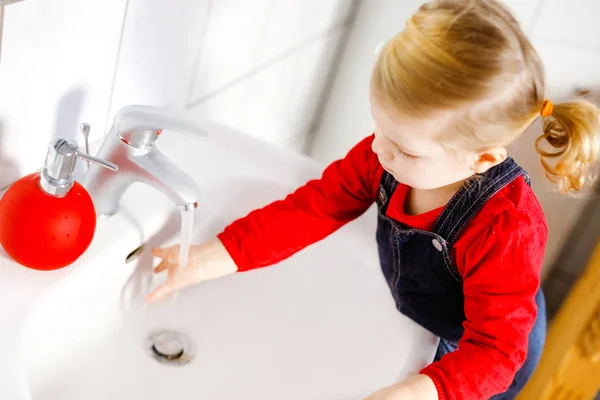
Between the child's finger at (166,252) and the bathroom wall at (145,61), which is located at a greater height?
the bathroom wall at (145,61)

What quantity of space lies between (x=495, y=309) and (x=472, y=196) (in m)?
0.12

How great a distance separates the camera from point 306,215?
776mm

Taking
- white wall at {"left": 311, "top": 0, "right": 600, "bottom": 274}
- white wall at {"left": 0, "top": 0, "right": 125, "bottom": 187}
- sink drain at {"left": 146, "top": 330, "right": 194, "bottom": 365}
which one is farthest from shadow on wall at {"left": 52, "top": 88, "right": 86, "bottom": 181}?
white wall at {"left": 311, "top": 0, "right": 600, "bottom": 274}

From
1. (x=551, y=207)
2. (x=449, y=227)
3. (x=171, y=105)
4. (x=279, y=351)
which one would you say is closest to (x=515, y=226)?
(x=449, y=227)

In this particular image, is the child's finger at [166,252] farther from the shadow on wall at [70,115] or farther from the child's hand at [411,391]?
the child's hand at [411,391]

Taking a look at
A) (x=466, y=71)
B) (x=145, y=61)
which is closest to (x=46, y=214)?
(x=145, y=61)

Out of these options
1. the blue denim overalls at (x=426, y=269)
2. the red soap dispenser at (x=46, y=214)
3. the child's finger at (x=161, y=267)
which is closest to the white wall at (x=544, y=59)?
the blue denim overalls at (x=426, y=269)

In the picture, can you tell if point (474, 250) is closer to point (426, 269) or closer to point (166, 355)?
point (426, 269)

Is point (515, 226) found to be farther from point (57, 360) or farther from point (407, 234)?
point (57, 360)

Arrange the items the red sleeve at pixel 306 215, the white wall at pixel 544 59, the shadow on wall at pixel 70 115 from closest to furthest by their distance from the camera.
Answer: the shadow on wall at pixel 70 115 → the red sleeve at pixel 306 215 → the white wall at pixel 544 59

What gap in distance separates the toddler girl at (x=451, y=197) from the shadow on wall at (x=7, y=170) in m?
0.16

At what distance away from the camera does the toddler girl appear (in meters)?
0.56

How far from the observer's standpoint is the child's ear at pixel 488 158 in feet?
2.06

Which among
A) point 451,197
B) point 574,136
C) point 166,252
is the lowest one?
point 166,252
